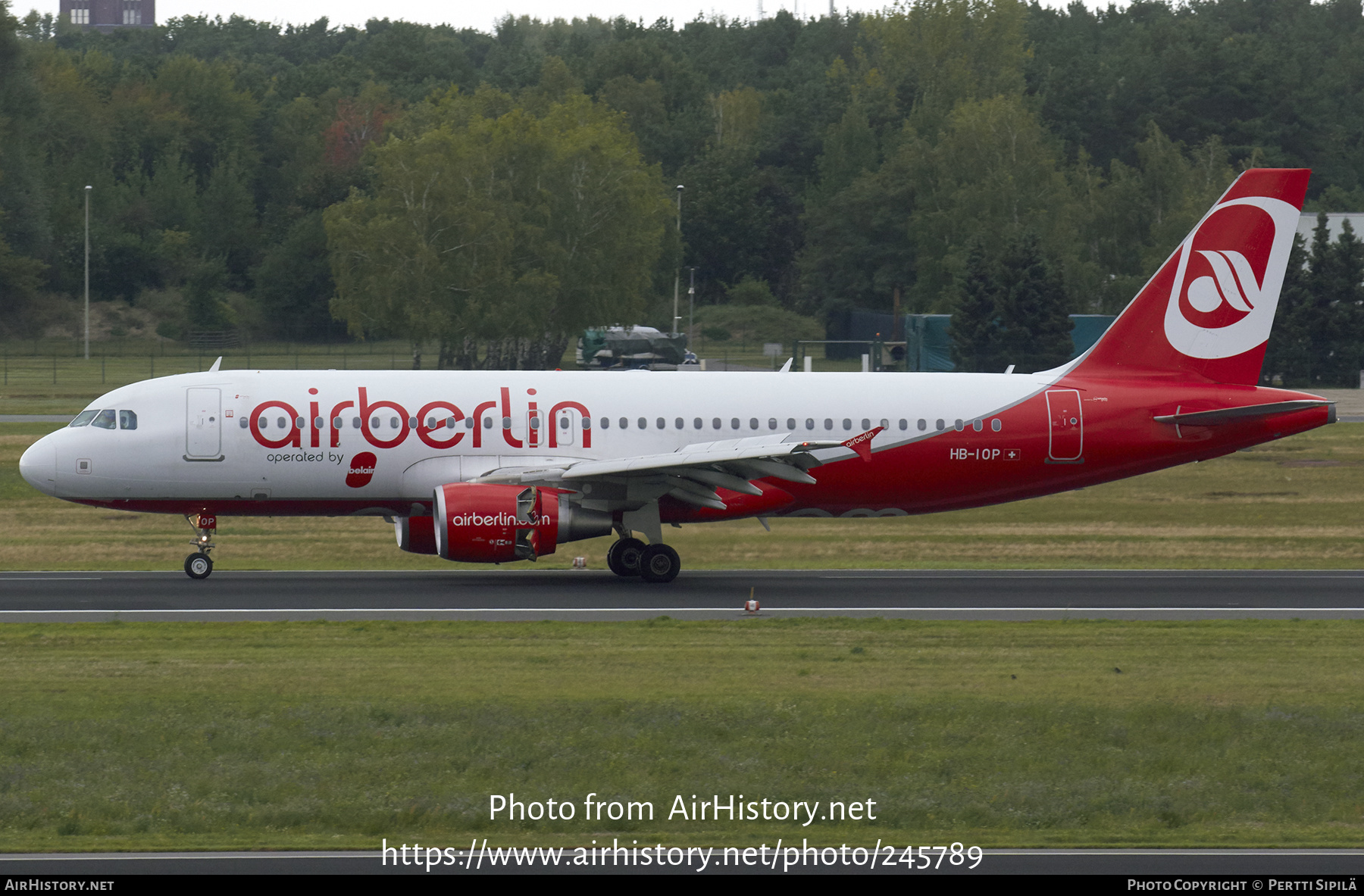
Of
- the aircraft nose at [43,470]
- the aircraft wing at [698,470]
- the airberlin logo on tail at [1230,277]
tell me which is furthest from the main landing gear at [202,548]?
the airberlin logo on tail at [1230,277]

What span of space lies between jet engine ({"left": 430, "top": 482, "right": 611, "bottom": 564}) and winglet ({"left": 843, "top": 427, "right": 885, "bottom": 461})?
5201 mm

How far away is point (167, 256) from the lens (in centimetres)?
12800

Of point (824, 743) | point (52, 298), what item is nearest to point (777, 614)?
point (824, 743)

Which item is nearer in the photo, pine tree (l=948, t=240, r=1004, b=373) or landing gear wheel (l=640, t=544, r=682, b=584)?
landing gear wheel (l=640, t=544, r=682, b=584)

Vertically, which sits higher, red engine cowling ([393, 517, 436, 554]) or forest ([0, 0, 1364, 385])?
forest ([0, 0, 1364, 385])

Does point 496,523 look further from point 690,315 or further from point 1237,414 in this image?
point 690,315

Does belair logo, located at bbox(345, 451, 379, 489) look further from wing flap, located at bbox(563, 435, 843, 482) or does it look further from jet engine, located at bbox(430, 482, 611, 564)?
wing flap, located at bbox(563, 435, 843, 482)

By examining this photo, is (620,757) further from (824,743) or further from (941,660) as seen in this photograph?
(941,660)

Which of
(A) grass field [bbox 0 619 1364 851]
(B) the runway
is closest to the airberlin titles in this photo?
(B) the runway

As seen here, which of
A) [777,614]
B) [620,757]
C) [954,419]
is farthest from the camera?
[954,419]

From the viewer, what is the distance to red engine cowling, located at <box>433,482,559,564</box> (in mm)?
27547

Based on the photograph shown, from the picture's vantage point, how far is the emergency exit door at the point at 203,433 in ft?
96.9

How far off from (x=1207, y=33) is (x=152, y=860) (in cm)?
12960

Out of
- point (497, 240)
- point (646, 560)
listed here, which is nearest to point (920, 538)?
point (646, 560)
